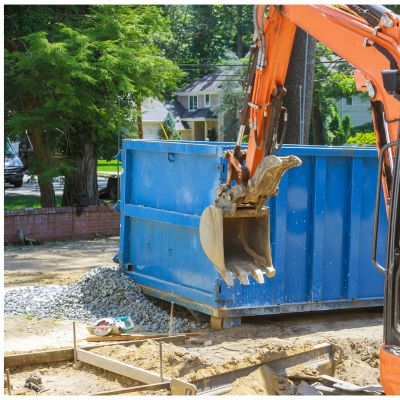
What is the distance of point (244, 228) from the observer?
278 inches

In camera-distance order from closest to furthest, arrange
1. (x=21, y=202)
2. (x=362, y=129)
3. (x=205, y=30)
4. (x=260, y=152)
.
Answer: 1. (x=260, y=152)
2. (x=21, y=202)
3. (x=205, y=30)
4. (x=362, y=129)

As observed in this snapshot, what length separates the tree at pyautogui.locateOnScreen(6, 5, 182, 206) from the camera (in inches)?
685

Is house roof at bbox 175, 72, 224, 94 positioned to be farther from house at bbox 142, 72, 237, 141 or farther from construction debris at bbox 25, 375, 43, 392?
A: construction debris at bbox 25, 375, 43, 392

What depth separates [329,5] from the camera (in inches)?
252

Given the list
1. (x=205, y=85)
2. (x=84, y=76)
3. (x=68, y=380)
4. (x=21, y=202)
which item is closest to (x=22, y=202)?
(x=21, y=202)

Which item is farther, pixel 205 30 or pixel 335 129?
pixel 205 30

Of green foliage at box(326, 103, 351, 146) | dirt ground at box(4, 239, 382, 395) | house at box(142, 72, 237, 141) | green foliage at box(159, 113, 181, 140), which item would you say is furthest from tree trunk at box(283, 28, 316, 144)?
house at box(142, 72, 237, 141)

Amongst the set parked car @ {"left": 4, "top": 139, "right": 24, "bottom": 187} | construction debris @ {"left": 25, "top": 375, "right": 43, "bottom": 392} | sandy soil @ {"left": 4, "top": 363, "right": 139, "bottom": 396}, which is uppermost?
parked car @ {"left": 4, "top": 139, "right": 24, "bottom": 187}

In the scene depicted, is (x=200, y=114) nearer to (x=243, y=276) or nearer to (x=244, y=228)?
(x=244, y=228)

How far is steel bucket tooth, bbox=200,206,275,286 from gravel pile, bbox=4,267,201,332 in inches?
104

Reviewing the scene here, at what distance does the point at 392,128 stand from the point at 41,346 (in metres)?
4.84

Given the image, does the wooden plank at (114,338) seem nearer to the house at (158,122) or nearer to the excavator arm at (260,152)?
the excavator arm at (260,152)

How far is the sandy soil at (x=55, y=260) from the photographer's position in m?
12.8

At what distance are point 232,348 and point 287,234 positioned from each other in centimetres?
183
